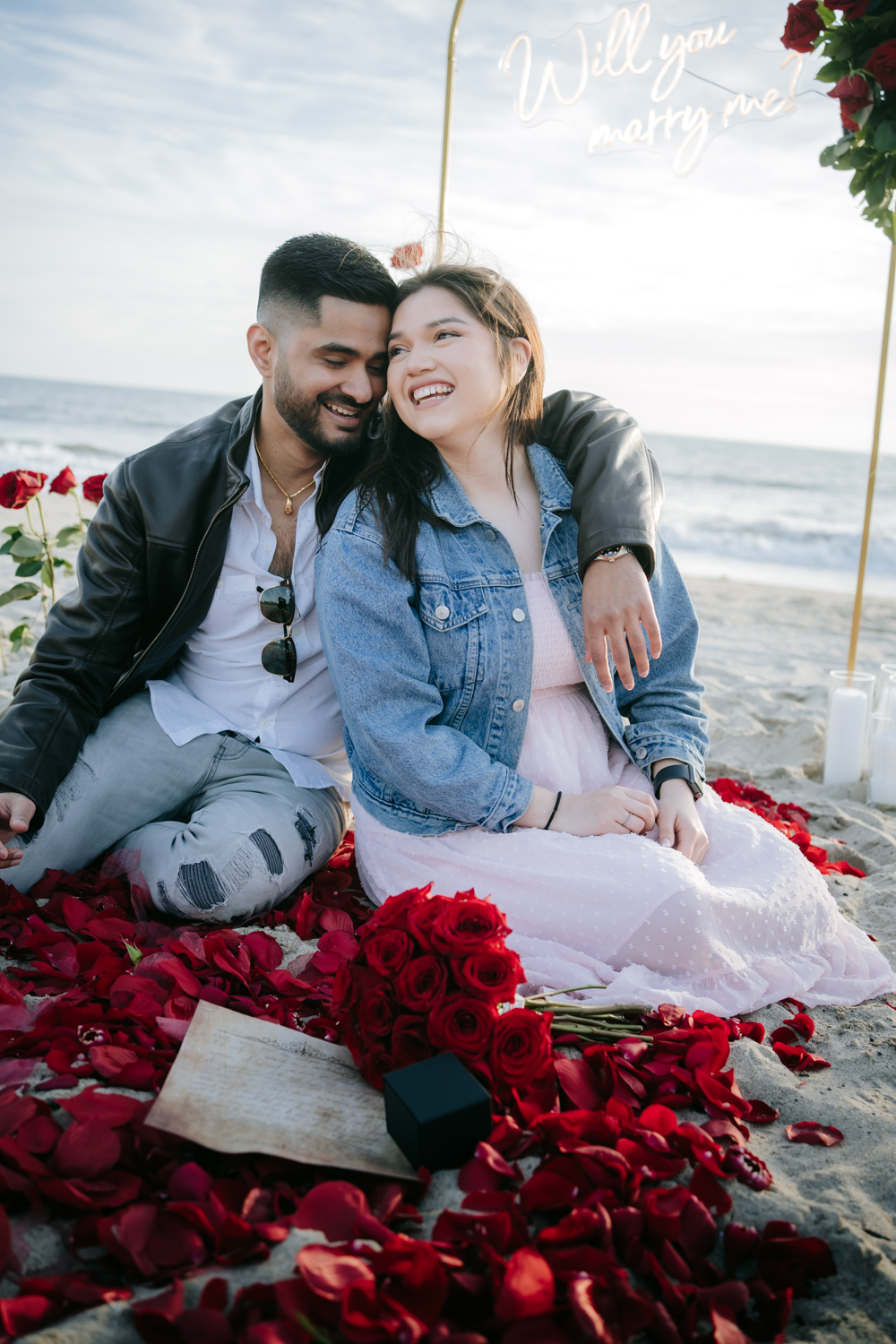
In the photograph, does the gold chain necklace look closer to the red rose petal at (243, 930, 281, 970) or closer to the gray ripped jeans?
the gray ripped jeans

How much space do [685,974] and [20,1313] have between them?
136 centimetres

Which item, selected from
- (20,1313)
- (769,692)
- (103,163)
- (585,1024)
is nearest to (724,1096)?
(585,1024)

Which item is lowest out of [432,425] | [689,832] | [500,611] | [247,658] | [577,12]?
[689,832]

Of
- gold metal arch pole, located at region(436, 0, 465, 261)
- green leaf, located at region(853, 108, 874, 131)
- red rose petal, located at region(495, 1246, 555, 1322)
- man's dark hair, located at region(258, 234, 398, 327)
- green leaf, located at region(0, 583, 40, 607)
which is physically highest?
gold metal arch pole, located at region(436, 0, 465, 261)

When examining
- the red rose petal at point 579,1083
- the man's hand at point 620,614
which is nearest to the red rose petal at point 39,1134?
the red rose petal at point 579,1083

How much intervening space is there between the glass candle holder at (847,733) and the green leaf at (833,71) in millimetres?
2134

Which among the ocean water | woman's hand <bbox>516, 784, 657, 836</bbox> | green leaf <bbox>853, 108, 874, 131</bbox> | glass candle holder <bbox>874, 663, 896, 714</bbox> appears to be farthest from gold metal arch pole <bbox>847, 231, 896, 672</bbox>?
the ocean water

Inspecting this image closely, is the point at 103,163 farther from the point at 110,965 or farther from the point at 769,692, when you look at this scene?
the point at 110,965

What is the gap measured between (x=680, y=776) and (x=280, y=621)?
3.88 feet

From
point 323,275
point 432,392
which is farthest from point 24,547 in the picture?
point 432,392

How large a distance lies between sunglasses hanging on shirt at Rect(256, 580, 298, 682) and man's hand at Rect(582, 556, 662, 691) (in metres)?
0.86

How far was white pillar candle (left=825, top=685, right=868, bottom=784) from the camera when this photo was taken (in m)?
3.48

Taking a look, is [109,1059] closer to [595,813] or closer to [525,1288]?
[525,1288]

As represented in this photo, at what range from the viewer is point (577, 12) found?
3.49 meters
